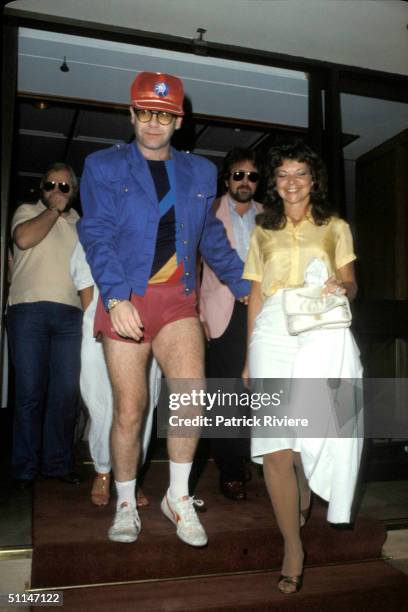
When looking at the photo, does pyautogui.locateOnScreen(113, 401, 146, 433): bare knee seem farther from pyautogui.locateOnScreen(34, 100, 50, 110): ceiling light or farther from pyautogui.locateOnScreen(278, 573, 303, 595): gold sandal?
pyautogui.locateOnScreen(34, 100, 50, 110): ceiling light

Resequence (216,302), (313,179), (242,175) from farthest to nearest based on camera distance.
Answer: (242,175)
(216,302)
(313,179)

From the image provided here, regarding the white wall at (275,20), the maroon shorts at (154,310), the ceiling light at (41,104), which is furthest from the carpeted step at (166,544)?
the ceiling light at (41,104)

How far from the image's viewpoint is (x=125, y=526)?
6.82 feet

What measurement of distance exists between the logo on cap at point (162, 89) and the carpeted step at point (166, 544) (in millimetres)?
1666

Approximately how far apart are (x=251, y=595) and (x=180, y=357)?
2.89ft

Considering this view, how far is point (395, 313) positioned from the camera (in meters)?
3.75

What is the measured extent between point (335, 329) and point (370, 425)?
2.21 m

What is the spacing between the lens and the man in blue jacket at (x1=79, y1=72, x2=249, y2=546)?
210 centimetres

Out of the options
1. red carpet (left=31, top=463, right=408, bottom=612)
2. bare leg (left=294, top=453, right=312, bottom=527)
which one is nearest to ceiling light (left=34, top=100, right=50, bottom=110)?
red carpet (left=31, top=463, right=408, bottom=612)

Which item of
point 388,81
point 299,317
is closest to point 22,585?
point 299,317

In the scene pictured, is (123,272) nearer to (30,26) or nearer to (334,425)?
(334,425)

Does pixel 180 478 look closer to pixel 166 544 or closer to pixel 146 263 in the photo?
pixel 166 544

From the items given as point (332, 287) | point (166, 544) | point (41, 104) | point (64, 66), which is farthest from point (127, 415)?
point (41, 104)

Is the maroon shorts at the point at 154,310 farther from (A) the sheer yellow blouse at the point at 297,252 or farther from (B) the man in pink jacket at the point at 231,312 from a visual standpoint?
(B) the man in pink jacket at the point at 231,312
